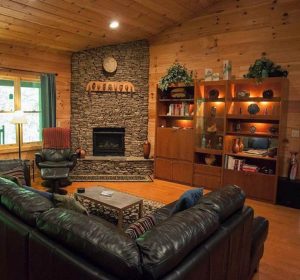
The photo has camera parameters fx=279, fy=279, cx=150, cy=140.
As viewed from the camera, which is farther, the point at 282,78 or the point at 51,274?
the point at 282,78

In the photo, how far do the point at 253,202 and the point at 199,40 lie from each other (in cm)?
333

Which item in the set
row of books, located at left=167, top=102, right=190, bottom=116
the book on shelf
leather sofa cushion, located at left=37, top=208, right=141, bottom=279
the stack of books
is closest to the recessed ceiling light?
row of books, located at left=167, top=102, right=190, bottom=116

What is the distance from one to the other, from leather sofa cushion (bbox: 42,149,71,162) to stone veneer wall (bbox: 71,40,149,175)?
850 mm

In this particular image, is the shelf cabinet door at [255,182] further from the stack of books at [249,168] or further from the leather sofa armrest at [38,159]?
the leather sofa armrest at [38,159]

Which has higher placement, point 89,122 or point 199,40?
point 199,40

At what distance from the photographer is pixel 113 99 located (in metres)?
6.48

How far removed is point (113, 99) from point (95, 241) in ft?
17.3

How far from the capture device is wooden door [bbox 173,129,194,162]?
5562 millimetres

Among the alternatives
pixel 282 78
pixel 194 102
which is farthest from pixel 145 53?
pixel 282 78

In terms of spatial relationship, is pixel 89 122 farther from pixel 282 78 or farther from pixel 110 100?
pixel 282 78

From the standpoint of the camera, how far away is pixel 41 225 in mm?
1713

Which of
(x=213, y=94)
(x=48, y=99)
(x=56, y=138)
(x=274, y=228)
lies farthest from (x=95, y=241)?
(x=48, y=99)

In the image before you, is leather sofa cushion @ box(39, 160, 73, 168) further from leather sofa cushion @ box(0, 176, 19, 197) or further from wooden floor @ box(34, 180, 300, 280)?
leather sofa cushion @ box(0, 176, 19, 197)

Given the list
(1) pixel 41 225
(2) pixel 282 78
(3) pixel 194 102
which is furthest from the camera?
(3) pixel 194 102
